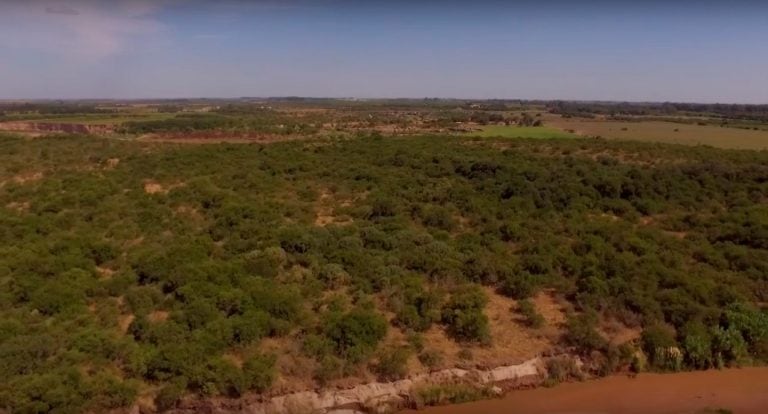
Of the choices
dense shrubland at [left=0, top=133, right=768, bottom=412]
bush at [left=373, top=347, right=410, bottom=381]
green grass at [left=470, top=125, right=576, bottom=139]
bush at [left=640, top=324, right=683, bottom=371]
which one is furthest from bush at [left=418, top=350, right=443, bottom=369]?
green grass at [left=470, top=125, right=576, bottom=139]

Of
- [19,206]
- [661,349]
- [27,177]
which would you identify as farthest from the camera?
[27,177]

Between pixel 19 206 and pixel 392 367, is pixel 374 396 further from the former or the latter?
pixel 19 206

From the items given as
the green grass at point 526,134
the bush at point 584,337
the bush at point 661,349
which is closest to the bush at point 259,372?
the bush at point 584,337

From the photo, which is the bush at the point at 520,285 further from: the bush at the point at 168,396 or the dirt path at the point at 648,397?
the bush at the point at 168,396

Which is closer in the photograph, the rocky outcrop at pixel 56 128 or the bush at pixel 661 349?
the bush at pixel 661 349

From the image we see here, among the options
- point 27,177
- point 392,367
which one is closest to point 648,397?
point 392,367

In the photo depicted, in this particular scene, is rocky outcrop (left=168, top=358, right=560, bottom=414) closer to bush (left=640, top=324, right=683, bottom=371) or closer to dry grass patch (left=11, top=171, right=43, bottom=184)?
bush (left=640, top=324, right=683, bottom=371)

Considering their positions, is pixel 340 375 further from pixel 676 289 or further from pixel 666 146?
pixel 666 146
